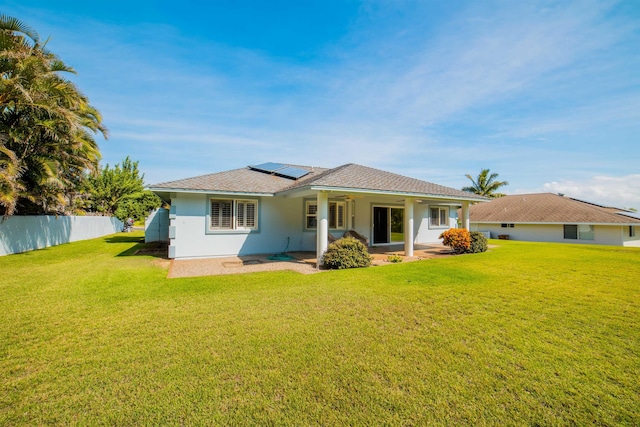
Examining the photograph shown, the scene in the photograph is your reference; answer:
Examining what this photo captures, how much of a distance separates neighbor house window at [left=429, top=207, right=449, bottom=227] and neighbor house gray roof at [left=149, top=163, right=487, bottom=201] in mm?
4506

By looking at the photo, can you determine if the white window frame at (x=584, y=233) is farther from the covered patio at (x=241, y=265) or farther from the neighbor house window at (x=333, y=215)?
the neighbor house window at (x=333, y=215)

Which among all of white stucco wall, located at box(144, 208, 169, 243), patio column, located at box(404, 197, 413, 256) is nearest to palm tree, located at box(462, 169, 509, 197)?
patio column, located at box(404, 197, 413, 256)

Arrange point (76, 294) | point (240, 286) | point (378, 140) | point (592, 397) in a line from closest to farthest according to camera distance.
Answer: point (592, 397)
point (76, 294)
point (240, 286)
point (378, 140)

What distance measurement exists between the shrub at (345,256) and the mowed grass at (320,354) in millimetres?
2587

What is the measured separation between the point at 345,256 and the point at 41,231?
60.2 ft

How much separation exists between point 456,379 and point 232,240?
1094 centimetres

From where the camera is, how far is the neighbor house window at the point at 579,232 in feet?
86.1

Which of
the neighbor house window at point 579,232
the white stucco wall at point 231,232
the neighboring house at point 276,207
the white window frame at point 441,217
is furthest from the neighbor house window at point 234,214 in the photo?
the neighbor house window at point 579,232

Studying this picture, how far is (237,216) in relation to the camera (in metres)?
12.9

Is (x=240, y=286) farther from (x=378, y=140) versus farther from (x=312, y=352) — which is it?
(x=378, y=140)

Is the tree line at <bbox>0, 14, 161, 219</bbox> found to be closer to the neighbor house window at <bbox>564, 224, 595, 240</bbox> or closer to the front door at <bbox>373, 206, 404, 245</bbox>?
the front door at <bbox>373, 206, 404, 245</bbox>

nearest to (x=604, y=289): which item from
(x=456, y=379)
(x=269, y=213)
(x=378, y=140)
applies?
(x=456, y=379)

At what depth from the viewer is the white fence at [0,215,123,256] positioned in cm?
1352

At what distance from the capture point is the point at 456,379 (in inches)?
129
